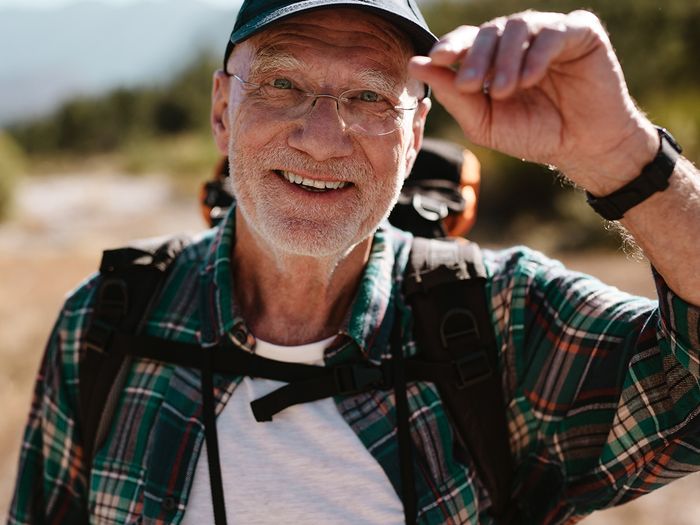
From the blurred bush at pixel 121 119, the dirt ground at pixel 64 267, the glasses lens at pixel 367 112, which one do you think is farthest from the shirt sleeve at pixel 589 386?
the blurred bush at pixel 121 119

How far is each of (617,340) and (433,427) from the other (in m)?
0.56

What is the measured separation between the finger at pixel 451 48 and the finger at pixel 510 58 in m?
0.07

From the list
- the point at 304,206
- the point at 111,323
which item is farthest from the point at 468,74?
the point at 111,323

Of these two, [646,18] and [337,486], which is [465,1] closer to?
[646,18]

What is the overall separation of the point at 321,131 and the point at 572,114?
70 centimetres

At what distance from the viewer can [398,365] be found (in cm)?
205

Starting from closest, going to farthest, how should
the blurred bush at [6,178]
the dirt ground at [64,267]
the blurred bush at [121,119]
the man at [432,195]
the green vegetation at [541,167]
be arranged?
1. the man at [432,195]
2. the dirt ground at [64,267]
3. the green vegetation at [541,167]
4. the blurred bush at [6,178]
5. the blurred bush at [121,119]

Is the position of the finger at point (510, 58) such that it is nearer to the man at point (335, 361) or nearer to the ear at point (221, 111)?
the man at point (335, 361)

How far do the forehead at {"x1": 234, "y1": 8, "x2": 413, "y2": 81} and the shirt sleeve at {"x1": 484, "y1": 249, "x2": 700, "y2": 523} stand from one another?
0.73 meters

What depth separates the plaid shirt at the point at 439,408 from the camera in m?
1.83

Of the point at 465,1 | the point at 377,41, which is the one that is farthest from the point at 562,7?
the point at 377,41

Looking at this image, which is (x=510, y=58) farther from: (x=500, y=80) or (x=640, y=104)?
(x=640, y=104)

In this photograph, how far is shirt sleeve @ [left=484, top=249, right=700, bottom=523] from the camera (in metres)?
1.71

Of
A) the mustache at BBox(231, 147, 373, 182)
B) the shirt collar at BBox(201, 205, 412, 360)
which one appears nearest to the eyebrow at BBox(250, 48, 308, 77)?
the mustache at BBox(231, 147, 373, 182)
